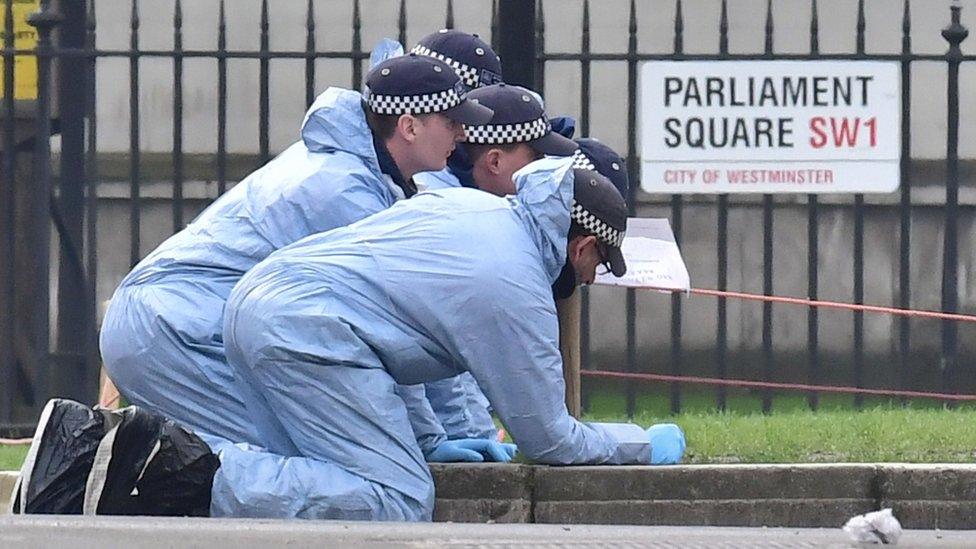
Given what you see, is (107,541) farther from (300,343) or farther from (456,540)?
(300,343)

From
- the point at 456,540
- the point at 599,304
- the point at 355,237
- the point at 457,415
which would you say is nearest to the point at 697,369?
the point at 599,304

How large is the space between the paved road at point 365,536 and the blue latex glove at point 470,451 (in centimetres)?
86

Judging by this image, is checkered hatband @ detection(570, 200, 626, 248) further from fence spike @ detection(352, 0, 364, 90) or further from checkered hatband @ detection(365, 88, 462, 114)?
fence spike @ detection(352, 0, 364, 90)

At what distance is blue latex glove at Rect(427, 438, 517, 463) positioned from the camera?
5.42 meters

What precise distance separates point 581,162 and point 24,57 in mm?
4066

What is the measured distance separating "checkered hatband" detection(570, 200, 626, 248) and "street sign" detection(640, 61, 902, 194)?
2.70 m

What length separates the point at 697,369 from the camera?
1032 centimetres

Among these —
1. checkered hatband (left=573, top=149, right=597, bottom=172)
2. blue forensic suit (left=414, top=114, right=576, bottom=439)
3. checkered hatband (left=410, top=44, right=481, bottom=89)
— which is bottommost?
blue forensic suit (left=414, top=114, right=576, bottom=439)

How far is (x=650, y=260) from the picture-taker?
6.11 meters

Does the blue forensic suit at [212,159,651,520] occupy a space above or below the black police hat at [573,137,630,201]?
below

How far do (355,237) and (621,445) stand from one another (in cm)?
91

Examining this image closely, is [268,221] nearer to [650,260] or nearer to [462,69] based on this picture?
[462,69]

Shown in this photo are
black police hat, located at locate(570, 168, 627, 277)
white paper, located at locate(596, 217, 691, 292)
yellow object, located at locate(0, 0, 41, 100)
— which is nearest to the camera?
black police hat, located at locate(570, 168, 627, 277)

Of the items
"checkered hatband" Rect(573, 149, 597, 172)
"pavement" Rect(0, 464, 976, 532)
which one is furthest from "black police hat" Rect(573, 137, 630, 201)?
"pavement" Rect(0, 464, 976, 532)
